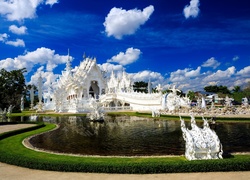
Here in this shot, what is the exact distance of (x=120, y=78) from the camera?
6519 cm

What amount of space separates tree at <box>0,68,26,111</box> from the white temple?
25.5ft

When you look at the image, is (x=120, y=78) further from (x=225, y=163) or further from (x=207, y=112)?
(x=225, y=163)

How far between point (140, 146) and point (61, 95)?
43.1m

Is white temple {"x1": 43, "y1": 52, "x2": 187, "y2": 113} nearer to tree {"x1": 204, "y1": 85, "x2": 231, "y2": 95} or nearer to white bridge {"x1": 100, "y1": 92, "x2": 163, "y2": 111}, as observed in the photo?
white bridge {"x1": 100, "y1": 92, "x2": 163, "y2": 111}

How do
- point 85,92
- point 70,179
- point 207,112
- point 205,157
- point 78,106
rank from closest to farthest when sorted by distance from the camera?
point 70,179
point 205,157
point 207,112
point 78,106
point 85,92

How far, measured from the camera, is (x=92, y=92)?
67.2m

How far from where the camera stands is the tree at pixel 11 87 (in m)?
56.4

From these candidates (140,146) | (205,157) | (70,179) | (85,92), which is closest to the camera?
(70,179)

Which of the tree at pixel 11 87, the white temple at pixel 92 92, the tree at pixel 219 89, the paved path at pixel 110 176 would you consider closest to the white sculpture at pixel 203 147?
the paved path at pixel 110 176

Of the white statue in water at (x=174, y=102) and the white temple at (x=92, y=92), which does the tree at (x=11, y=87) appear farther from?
the white statue in water at (x=174, y=102)

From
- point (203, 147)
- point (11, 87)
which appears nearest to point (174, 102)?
point (203, 147)

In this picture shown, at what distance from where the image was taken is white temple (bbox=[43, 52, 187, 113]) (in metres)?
44.4

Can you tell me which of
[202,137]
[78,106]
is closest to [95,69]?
[78,106]

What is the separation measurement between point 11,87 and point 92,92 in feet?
67.7
